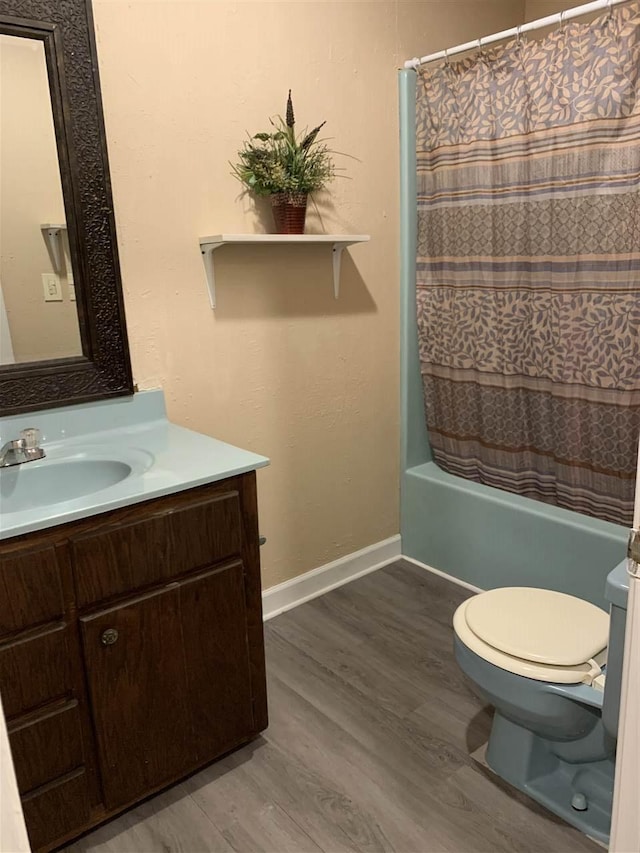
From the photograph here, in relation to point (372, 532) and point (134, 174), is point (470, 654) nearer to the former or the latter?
point (372, 532)

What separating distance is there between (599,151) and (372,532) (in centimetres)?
161

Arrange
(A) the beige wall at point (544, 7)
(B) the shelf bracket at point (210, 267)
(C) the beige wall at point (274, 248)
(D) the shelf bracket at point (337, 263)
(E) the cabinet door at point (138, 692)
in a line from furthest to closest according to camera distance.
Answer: (A) the beige wall at point (544, 7) → (D) the shelf bracket at point (337, 263) → (B) the shelf bracket at point (210, 267) → (C) the beige wall at point (274, 248) → (E) the cabinet door at point (138, 692)

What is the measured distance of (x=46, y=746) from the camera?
137 centimetres

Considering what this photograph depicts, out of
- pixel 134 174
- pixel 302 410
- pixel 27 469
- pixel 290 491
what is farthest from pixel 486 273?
pixel 27 469

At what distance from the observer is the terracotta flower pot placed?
2.04 m

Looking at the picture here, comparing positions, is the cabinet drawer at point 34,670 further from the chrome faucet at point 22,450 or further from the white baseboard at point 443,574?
the white baseboard at point 443,574

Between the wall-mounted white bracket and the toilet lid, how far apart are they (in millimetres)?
1400

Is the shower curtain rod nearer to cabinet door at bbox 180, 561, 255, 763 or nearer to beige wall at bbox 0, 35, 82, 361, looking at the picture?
beige wall at bbox 0, 35, 82, 361

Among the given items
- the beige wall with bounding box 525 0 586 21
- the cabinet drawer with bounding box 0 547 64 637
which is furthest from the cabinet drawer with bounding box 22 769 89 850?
the beige wall with bounding box 525 0 586 21

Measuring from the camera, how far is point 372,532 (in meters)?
2.72

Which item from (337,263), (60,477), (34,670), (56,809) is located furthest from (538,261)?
(56,809)

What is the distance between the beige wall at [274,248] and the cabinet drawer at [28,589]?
777mm

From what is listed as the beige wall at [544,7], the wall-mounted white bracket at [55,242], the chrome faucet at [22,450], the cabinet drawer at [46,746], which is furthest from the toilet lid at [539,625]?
the beige wall at [544,7]

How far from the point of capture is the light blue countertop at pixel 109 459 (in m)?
1.35
